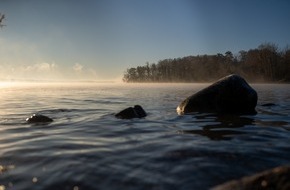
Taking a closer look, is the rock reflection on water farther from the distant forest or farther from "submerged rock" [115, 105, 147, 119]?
the distant forest

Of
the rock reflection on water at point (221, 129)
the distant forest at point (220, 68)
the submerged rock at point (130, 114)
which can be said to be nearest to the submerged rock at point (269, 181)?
the rock reflection on water at point (221, 129)

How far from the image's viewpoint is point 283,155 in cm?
562

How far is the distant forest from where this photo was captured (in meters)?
95.9

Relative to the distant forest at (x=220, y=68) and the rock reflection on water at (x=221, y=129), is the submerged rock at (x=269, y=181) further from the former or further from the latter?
the distant forest at (x=220, y=68)

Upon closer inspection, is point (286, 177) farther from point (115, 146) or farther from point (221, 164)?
point (115, 146)

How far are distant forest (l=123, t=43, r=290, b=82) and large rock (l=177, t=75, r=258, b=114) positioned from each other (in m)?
84.2

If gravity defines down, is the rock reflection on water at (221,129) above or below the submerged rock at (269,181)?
below

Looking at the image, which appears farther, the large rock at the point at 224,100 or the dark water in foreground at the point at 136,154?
the large rock at the point at 224,100

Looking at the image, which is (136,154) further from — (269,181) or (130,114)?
(130,114)

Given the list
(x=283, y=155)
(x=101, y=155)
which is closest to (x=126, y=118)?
(x=101, y=155)

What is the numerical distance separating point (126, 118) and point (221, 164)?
21.6 ft

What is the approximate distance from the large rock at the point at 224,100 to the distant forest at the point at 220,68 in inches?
3317

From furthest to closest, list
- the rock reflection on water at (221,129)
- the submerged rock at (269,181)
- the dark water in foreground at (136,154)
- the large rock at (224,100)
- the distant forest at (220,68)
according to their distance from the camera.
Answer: the distant forest at (220,68)
the large rock at (224,100)
the rock reflection on water at (221,129)
the dark water in foreground at (136,154)
the submerged rock at (269,181)

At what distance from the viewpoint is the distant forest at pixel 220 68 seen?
315 feet
